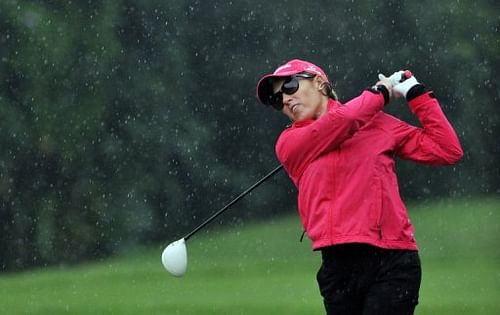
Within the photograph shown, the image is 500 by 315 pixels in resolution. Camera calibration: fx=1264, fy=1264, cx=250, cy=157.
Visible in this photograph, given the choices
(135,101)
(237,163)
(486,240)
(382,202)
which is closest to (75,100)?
(135,101)

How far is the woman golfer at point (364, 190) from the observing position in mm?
3506

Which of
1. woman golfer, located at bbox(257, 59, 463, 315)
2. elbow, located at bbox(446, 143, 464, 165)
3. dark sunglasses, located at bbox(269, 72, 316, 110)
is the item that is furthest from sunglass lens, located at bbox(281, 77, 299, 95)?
elbow, located at bbox(446, 143, 464, 165)

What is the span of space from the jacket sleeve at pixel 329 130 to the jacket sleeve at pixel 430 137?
0.12 m

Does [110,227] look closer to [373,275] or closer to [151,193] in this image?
[151,193]

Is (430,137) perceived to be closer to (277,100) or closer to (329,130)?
(329,130)

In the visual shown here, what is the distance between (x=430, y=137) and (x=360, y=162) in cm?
23

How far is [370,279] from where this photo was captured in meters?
3.53

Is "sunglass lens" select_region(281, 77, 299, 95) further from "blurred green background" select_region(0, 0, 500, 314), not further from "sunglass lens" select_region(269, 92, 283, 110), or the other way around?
"blurred green background" select_region(0, 0, 500, 314)

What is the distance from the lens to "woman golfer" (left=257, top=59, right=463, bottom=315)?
351cm

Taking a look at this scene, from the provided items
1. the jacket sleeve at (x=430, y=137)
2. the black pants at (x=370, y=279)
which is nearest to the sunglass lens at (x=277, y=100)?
the jacket sleeve at (x=430, y=137)

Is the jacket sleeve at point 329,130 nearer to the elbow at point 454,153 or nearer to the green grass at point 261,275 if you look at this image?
the elbow at point 454,153

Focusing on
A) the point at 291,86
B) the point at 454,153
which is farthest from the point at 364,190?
the point at 291,86

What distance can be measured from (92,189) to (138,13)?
0.97 meters

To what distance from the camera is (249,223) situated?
6660 millimetres
